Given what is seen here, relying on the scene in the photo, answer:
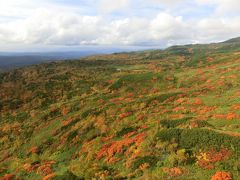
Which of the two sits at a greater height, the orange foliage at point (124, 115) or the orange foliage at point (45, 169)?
the orange foliage at point (124, 115)

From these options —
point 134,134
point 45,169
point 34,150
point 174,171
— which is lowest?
point 34,150

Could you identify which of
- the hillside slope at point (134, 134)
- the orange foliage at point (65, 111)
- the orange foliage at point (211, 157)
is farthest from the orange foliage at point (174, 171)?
the orange foliage at point (65, 111)

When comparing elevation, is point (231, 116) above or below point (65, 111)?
above

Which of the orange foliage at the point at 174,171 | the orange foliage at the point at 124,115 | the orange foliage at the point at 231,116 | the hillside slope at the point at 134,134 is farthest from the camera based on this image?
the orange foliage at the point at 124,115

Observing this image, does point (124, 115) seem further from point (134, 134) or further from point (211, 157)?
point (211, 157)

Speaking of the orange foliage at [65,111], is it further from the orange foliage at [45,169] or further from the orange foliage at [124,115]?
the orange foliage at [45,169]

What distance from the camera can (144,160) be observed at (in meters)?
19.0

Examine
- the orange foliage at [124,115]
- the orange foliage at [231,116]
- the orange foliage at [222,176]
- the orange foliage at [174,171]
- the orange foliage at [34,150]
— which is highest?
the orange foliage at [222,176]

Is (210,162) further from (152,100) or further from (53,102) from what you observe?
(53,102)

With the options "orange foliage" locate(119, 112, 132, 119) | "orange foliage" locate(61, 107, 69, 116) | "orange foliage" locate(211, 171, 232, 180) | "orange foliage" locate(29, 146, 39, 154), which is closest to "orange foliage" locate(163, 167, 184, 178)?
"orange foliage" locate(211, 171, 232, 180)

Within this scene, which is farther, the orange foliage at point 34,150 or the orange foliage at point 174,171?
the orange foliage at point 34,150

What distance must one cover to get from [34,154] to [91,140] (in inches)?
356

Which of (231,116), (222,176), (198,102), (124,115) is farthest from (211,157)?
(124,115)

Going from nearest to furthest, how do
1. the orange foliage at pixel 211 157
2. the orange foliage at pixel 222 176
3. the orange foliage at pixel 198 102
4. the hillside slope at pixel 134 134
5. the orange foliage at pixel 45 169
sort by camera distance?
1. the orange foliage at pixel 222 176
2. the orange foliage at pixel 211 157
3. the hillside slope at pixel 134 134
4. the orange foliage at pixel 45 169
5. the orange foliage at pixel 198 102
